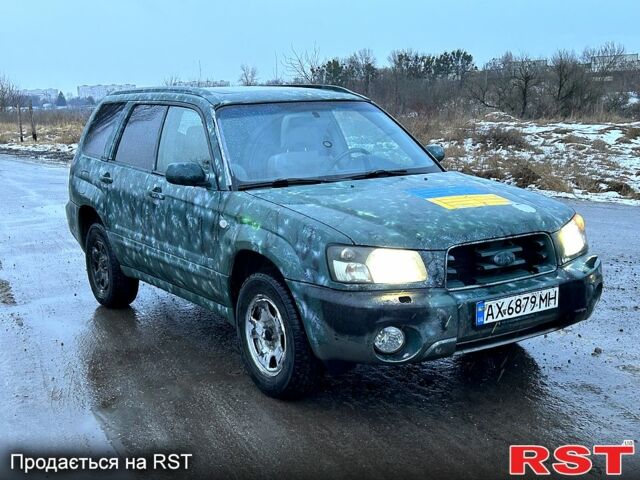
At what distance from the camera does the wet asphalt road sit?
3.56 m

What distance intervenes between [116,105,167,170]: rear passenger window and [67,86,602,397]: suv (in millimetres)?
19

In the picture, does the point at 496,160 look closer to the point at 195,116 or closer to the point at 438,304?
the point at 195,116

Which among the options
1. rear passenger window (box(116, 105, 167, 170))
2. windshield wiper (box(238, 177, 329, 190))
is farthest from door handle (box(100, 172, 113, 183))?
windshield wiper (box(238, 177, 329, 190))

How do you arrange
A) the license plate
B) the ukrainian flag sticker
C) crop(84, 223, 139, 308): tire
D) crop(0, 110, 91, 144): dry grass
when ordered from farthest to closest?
1. crop(0, 110, 91, 144): dry grass
2. crop(84, 223, 139, 308): tire
3. the ukrainian flag sticker
4. the license plate

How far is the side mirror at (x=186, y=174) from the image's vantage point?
4.59 m

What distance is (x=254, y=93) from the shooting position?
207 inches

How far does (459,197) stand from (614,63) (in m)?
50.6

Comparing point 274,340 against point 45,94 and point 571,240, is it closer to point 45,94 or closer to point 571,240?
point 571,240

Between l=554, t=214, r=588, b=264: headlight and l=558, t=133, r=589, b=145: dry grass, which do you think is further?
l=558, t=133, r=589, b=145: dry grass

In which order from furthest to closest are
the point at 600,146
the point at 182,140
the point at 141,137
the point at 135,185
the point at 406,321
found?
the point at 600,146 < the point at 141,137 < the point at 135,185 < the point at 182,140 < the point at 406,321

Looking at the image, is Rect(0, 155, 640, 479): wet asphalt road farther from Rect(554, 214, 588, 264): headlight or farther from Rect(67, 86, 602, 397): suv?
Rect(554, 214, 588, 264): headlight

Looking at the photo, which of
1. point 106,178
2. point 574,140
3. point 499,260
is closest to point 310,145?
point 499,260

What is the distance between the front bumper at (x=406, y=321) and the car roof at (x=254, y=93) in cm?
177

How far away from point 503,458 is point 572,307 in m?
1.03
